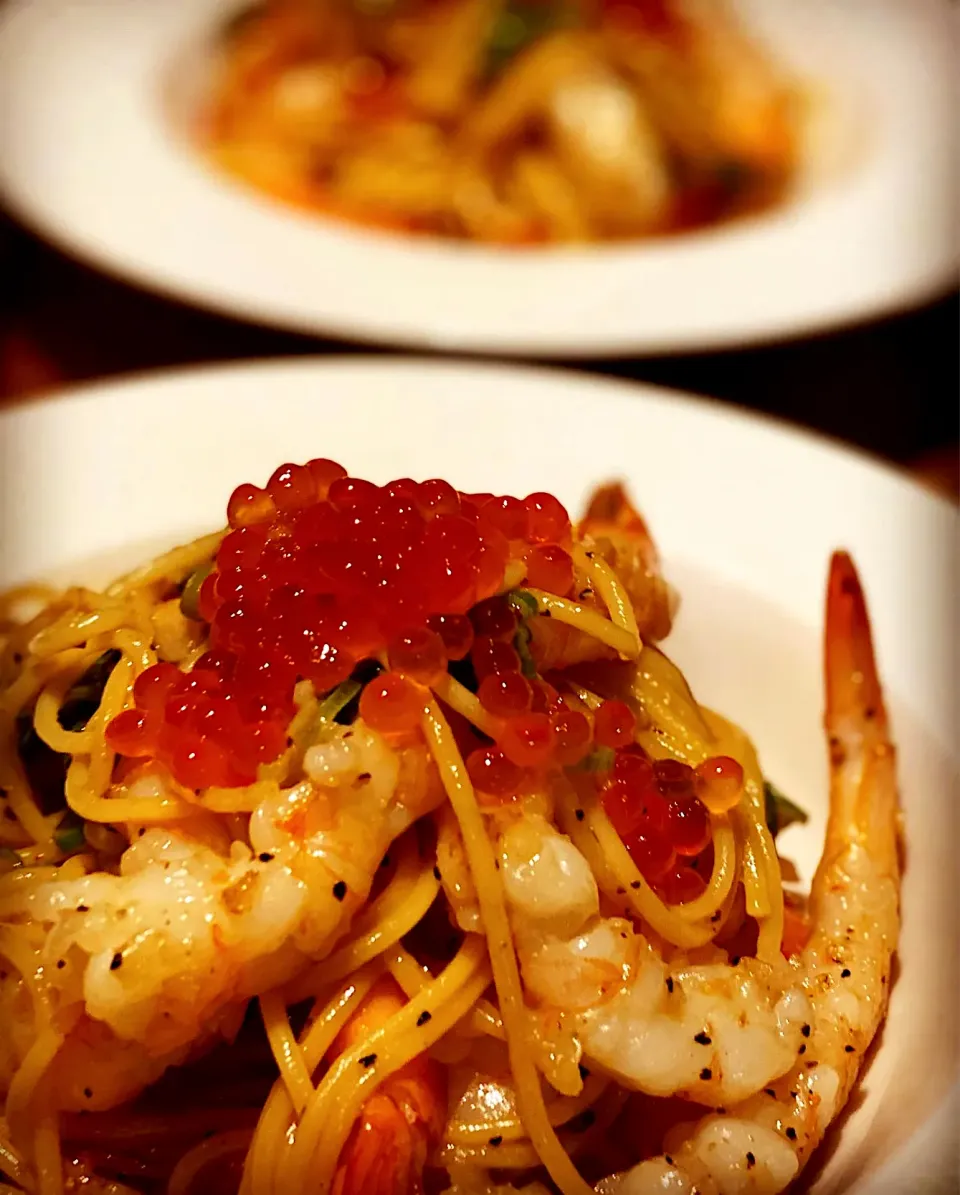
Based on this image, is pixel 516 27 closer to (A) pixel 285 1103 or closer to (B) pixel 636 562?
(B) pixel 636 562

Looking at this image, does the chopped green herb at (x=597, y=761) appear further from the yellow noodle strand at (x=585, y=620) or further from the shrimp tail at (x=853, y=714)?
the shrimp tail at (x=853, y=714)

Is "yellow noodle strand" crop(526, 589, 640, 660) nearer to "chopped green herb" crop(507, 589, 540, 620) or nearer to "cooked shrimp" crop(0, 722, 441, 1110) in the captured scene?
"chopped green herb" crop(507, 589, 540, 620)

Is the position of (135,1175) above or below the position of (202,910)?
below

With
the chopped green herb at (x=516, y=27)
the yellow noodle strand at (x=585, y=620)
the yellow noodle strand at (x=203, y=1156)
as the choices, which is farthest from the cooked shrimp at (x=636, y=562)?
the chopped green herb at (x=516, y=27)

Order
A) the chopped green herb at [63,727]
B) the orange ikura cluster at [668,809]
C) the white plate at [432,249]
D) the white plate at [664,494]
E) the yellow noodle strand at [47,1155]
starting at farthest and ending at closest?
1. the white plate at [432,249]
2. the white plate at [664,494]
3. the chopped green herb at [63,727]
4. the orange ikura cluster at [668,809]
5. the yellow noodle strand at [47,1155]

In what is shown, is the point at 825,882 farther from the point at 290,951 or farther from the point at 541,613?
the point at 290,951

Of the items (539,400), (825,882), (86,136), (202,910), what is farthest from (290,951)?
(86,136)
